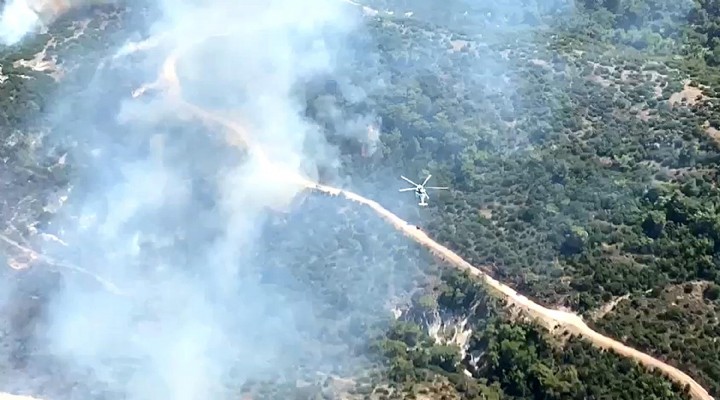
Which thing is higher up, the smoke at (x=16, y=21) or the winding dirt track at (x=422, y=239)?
the smoke at (x=16, y=21)

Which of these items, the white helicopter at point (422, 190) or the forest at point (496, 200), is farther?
the white helicopter at point (422, 190)

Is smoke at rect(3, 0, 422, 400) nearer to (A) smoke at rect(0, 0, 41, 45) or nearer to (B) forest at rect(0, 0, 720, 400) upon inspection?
(A) smoke at rect(0, 0, 41, 45)

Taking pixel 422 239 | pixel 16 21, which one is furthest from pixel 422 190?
pixel 16 21

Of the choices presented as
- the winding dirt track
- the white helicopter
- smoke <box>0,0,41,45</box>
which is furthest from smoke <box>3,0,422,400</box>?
the white helicopter

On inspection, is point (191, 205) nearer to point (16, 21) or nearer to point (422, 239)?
point (422, 239)

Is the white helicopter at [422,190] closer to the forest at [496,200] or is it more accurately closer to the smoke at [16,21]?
the forest at [496,200]

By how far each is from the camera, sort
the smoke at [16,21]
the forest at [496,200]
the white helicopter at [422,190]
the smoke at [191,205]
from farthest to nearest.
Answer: the smoke at [16,21] < the white helicopter at [422,190] < the smoke at [191,205] < the forest at [496,200]

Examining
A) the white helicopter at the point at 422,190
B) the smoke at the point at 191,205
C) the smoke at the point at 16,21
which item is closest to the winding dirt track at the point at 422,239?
the smoke at the point at 191,205
